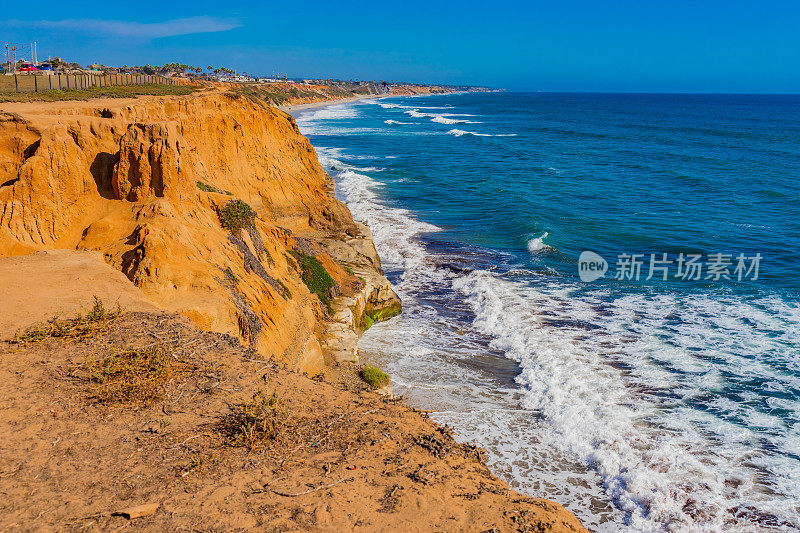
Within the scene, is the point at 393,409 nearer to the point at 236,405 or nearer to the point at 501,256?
the point at 236,405

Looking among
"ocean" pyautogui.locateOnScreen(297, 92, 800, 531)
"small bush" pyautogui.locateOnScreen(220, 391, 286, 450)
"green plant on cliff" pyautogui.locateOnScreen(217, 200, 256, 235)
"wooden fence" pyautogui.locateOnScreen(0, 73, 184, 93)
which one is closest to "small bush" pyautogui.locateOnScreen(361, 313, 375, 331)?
"ocean" pyautogui.locateOnScreen(297, 92, 800, 531)

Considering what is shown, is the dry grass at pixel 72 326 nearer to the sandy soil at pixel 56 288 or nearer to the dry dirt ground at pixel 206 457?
the dry dirt ground at pixel 206 457

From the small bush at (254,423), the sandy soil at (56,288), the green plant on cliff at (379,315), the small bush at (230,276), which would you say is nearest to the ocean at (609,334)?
the green plant on cliff at (379,315)

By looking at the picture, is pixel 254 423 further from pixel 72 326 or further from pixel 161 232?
pixel 161 232

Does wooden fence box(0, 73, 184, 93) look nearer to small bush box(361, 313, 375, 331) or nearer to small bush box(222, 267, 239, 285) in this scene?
small bush box(361, 313, 375, 331)

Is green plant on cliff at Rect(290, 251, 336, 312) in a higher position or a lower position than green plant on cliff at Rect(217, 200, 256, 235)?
lower

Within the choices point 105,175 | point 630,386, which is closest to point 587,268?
point 630,386

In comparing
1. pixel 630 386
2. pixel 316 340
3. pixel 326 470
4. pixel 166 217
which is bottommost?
pixel 630 386
